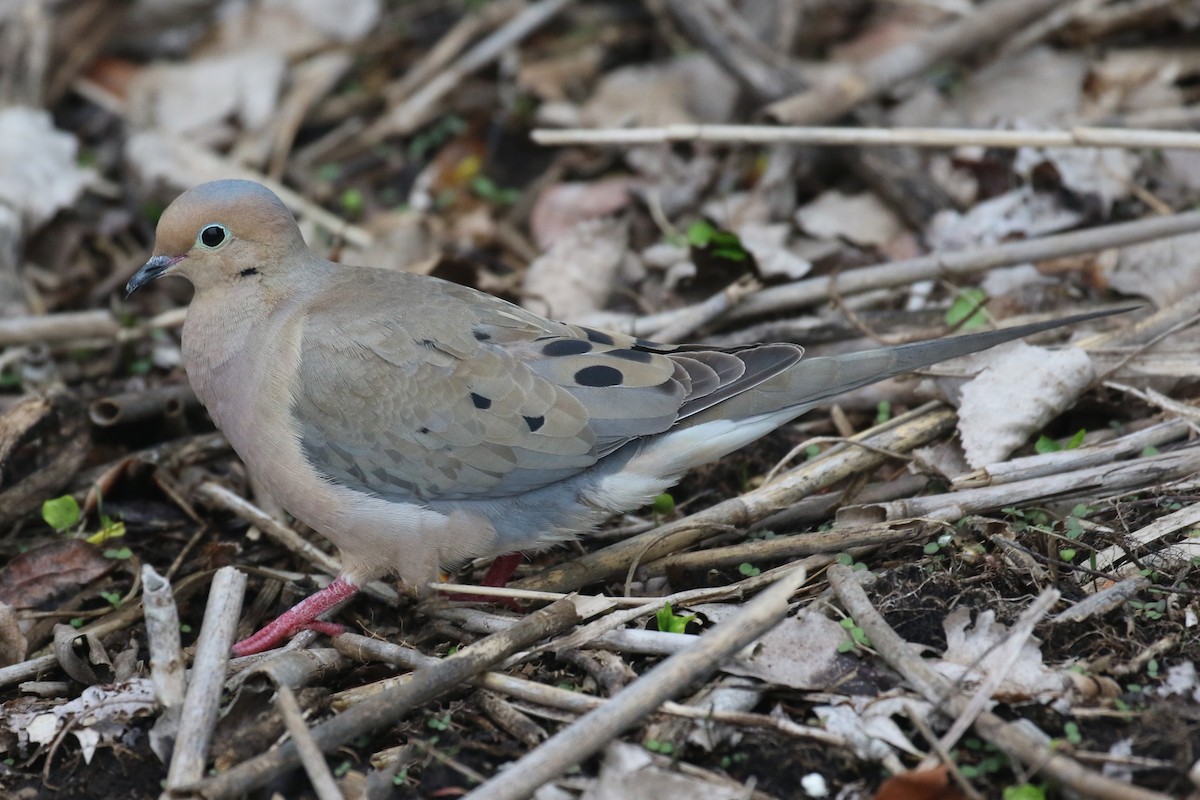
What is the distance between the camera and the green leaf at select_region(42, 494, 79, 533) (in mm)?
4441

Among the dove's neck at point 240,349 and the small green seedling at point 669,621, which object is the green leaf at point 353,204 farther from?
the small green seedling at point 669,621

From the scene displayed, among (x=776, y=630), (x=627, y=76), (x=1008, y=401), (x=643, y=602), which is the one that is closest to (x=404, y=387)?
(x=643, y=602)

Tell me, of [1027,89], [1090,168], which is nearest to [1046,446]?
[1090,168]

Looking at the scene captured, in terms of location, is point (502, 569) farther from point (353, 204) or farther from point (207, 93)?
point (207, 93)

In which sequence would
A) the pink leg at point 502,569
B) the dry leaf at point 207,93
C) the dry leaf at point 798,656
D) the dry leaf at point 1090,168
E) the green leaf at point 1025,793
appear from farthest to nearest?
the dry leaf at point 207,93, the dry leaf at point 1090,168, the pink leg at point 502,569, the dry leaf at point 798,656, the green leaf at point 1025,793

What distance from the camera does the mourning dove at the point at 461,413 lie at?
12.8 ft

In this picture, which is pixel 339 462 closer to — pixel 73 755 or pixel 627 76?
pixel 73 755

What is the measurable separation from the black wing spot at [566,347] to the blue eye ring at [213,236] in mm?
1180

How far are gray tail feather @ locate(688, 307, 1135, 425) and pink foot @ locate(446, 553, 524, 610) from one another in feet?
2.75

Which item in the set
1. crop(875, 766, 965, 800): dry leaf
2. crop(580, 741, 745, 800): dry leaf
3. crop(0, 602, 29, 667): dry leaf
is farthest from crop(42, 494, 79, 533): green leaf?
crop(875, 766, 965, 800): dry leaf

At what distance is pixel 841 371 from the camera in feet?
13.0

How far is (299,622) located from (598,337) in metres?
1.35

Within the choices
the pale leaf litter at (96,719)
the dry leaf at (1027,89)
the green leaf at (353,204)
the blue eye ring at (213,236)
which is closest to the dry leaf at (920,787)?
the pale leaf litter at (96,719)

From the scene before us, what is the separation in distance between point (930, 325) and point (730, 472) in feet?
3.52
